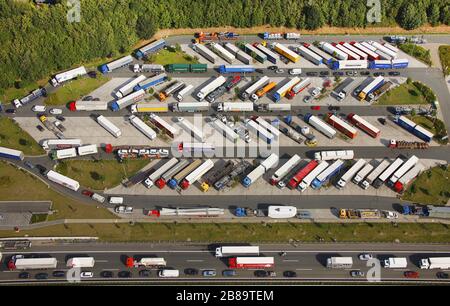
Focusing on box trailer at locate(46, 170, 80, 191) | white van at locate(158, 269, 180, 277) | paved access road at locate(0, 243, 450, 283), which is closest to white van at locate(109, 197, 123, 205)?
box trailer at locate(46, 170, 80, 191)

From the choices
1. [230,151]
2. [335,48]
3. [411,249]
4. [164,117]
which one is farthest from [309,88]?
[411,249]

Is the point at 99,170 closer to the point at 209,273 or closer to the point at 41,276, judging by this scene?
the point at 41,276

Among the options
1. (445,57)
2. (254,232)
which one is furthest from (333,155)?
(445,57)

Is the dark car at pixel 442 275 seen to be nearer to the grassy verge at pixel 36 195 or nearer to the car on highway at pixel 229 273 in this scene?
the car on highway at pixel 229 273

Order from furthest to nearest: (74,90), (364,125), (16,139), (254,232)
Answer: (74,90), (16,139), (364,125), (254,232)

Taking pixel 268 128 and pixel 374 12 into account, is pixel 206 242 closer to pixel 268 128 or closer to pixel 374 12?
pixel 268 128

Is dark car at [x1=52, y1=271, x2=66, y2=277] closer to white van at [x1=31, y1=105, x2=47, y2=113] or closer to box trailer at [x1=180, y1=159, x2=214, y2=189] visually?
box trailer at [x1=180, y1=159, x2=214, y2=189]
